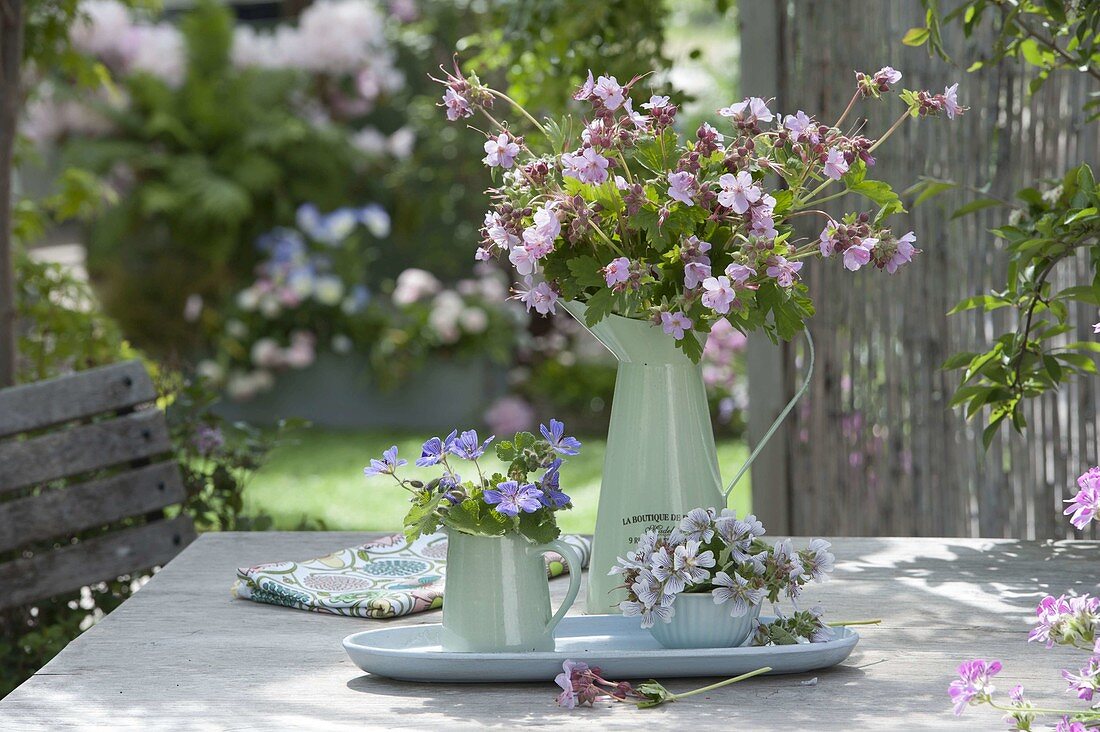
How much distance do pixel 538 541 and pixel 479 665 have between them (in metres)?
0.13

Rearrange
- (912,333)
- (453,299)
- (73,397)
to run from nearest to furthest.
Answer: (73,397) → (912,333) → (453,299)

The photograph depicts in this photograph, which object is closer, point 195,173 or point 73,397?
point 73,397

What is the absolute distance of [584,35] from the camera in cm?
304

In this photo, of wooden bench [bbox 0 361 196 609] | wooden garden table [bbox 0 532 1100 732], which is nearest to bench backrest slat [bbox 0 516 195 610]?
wooden bench [bbox 0 361 196 609]

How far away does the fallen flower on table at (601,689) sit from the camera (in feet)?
3.91

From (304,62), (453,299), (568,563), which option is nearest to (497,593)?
(568,563)

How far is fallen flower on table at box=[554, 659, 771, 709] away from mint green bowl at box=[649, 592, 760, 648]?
0.06 metres

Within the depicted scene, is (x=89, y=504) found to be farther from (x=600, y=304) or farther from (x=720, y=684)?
(x=720, y=684)

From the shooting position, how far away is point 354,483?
4.93 metres

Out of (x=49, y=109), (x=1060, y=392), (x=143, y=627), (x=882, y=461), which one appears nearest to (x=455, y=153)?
(x=49, y=109)

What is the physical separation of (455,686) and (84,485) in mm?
1316

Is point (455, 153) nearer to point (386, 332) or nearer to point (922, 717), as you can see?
point (386, 332)

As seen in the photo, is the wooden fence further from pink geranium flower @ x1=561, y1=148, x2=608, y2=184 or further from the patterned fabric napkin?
pink geranium flower @ x1=561, y1=148, x2=608, y2=184

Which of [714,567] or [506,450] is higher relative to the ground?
[506,450]
